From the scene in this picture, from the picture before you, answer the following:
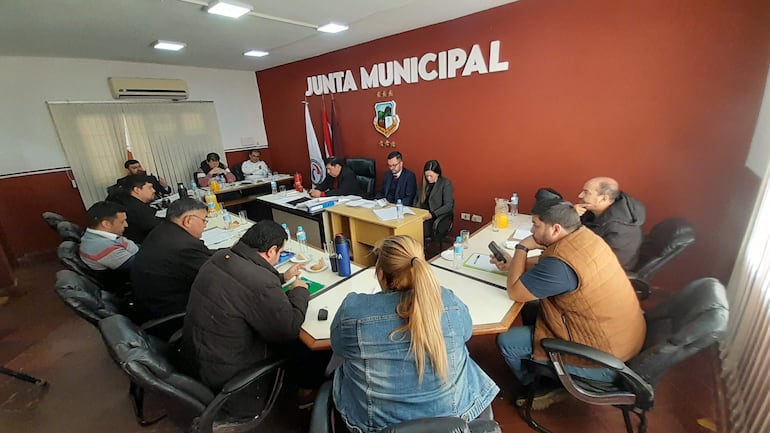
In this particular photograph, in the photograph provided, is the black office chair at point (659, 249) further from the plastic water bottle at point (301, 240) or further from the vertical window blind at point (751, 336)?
the plastic water bottle at point (301, 240)

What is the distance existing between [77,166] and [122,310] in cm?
396

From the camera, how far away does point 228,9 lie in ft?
8.47

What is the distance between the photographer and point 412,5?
2789mm

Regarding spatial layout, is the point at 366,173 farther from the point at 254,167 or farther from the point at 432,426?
the point at 432,426

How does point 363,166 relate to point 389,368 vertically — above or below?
above

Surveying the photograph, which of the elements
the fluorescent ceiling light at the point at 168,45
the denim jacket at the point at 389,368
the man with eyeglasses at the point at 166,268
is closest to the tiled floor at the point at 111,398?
the man with eyeglasses at the point at 166,268

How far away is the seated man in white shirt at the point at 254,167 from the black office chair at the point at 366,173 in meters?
2.31

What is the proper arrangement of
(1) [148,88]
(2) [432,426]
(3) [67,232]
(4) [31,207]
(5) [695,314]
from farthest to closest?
(1) [148,88], (4) [31,207], (3) [67,232], (5) [695,314], (2) [432,426]

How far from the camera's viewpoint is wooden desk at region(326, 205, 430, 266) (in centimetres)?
272

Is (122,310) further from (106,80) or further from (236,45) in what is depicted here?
(106,80)

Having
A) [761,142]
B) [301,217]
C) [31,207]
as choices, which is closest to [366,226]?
[301,217]

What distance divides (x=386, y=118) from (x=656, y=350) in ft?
11.8

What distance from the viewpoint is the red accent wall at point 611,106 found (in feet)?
7.21

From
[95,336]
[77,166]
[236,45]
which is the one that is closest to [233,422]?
[95,336]
